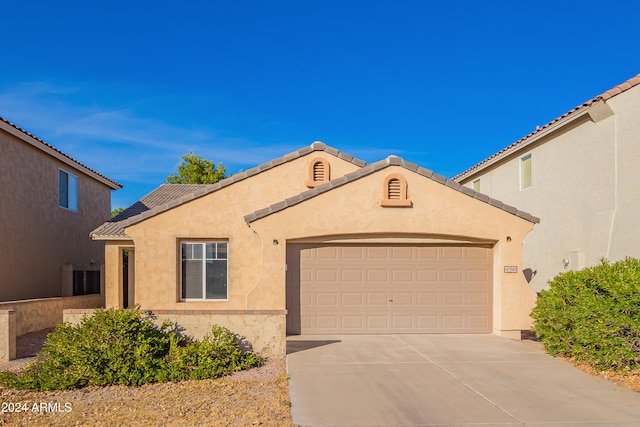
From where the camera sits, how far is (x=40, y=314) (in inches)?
586

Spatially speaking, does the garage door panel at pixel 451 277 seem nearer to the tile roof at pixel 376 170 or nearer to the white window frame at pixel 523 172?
the tile roof at pixel 376 170

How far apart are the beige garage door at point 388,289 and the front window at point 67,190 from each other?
36.9ft

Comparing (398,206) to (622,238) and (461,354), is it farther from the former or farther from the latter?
(622,238)

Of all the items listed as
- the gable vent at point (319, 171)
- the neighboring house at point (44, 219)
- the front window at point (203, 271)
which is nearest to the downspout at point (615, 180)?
the gable vent at point (319, 171)

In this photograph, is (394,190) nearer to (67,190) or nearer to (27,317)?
(27,317)

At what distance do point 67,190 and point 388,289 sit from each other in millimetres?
13945

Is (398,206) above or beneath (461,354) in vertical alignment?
above

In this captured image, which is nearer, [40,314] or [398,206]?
[398,206]

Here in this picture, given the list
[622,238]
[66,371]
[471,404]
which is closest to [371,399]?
[471,404]

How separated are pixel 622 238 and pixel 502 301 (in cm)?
Result: 374

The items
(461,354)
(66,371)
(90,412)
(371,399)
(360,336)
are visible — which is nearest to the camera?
(90,412)

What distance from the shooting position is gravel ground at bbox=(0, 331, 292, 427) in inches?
273

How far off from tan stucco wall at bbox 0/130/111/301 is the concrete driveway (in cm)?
1002

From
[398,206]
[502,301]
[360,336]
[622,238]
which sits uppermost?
[398,206]
